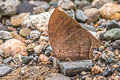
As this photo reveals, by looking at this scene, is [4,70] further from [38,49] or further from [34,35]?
[34,35]

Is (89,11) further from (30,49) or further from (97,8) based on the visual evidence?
(30,49)

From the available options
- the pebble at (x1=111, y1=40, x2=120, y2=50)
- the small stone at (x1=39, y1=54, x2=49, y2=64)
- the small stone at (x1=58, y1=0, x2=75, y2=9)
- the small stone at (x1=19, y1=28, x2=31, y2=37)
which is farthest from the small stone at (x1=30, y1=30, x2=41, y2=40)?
the pebble at (x1=111, y1=40, x2=120, y2=50)

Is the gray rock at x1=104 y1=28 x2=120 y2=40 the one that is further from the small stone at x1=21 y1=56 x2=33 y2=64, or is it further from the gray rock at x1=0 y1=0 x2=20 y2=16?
the gray rock at x1=0 y1=0 x2=20 y2=16

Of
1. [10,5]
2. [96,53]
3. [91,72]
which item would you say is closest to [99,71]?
[91,72]

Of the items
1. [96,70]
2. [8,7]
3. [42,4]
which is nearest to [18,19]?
[8,7]

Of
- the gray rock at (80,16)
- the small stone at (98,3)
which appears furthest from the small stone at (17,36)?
the small stone at (98,3)
